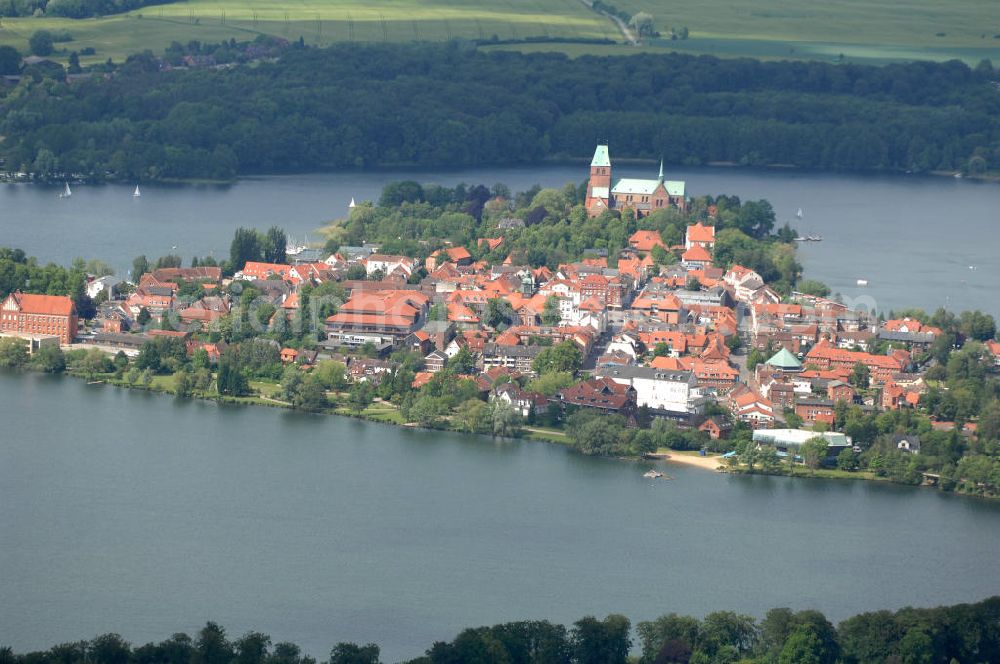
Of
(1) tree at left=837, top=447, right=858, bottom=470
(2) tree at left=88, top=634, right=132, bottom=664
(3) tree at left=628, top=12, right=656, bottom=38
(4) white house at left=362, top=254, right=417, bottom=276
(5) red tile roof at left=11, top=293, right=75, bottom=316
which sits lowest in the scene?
(2) tree at left=88, top=634, right=132, bottom=664

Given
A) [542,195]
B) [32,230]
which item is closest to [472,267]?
[542,195]

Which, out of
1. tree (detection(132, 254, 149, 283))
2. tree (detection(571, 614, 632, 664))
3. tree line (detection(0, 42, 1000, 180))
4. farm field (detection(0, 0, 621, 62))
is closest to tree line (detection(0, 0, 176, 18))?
farm field (detection(0, 0, 621, 62))

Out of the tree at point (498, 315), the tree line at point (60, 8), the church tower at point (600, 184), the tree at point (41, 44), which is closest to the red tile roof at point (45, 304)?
the tree at point (498, 315)

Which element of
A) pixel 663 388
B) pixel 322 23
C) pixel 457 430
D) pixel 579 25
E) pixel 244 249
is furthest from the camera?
pixel 579 25

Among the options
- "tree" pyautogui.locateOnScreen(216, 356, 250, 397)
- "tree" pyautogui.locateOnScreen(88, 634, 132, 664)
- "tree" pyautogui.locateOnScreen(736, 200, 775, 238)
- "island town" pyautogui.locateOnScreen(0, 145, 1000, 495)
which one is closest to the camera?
"tree" pyautogui.locateOnScreen(88, 634, 132, 664)

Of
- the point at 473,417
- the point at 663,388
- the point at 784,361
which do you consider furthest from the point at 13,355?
the point at 784,361

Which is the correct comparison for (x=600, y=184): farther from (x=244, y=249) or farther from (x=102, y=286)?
(x=102, y=286)

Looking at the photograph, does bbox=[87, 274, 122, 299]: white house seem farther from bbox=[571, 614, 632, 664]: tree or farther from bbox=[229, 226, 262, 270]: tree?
bbox=[571, 614, 632, 664]: tree

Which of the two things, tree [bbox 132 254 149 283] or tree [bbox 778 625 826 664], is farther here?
tree [bbox 132 254 149 283]
